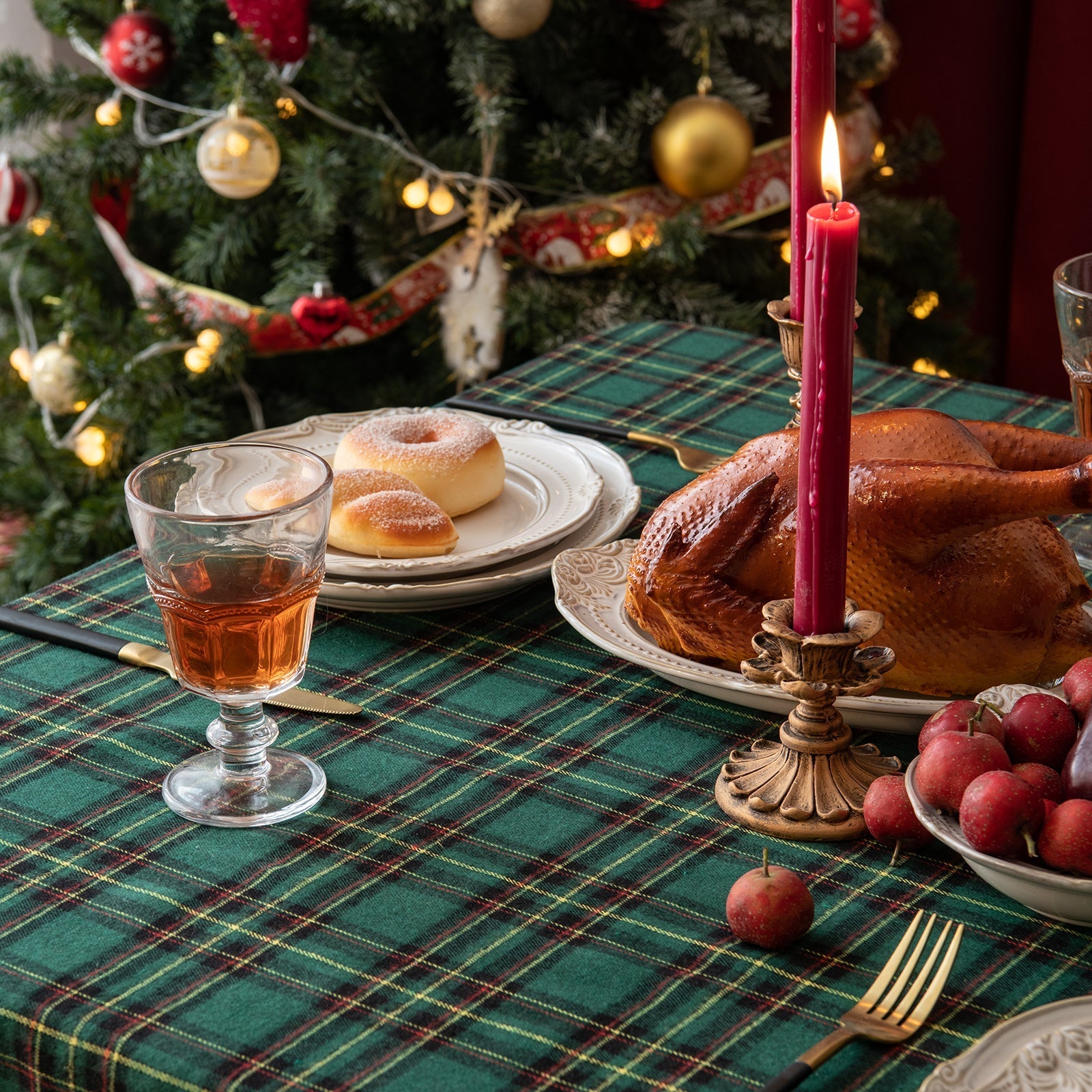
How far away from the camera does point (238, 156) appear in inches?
79.4

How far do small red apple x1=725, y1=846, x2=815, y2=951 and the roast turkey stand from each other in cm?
22

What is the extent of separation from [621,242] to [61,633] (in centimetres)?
135

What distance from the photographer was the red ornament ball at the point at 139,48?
219 centimetres

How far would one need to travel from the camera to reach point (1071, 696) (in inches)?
30.7

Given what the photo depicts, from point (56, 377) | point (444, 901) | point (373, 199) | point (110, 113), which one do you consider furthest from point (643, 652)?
point (110, 113)

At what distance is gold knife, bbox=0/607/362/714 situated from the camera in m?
0.95

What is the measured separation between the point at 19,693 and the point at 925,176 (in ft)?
8.55

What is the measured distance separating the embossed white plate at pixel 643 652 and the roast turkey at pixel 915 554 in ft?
0.06

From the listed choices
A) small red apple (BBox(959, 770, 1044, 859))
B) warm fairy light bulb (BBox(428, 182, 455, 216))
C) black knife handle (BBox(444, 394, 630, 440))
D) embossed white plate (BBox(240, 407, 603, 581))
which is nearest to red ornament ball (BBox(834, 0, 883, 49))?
warm fairy light bulb (BBox(428, 182, 455, 216))

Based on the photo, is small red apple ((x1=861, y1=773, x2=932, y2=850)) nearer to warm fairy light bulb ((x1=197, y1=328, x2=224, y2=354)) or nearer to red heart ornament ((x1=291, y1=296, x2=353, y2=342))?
red heart ornament ((x1=291, y1=296, x2=353, y2=342))

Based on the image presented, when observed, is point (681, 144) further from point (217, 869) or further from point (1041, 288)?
point (217, 869)

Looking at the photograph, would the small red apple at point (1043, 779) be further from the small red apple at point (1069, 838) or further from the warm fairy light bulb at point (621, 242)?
the warm fairy light bulb at point (621, 242)

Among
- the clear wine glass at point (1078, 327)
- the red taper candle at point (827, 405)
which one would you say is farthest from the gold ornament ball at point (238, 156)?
the red taper candle at point (827, 405)

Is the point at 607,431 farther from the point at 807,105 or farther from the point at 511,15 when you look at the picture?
the point at 511,15
